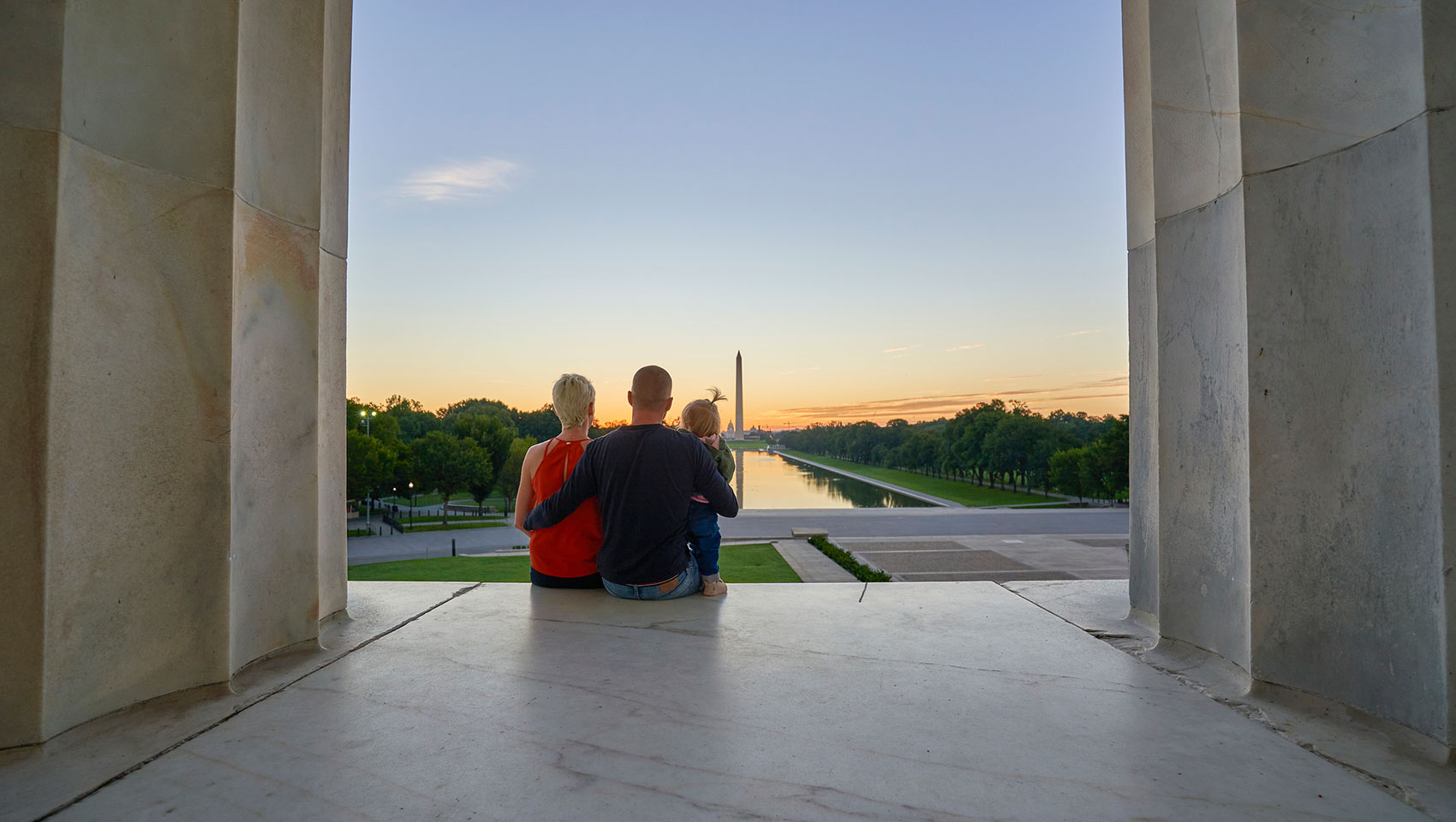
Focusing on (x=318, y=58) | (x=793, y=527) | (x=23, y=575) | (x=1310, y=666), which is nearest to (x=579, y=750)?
(x=23, y=575)

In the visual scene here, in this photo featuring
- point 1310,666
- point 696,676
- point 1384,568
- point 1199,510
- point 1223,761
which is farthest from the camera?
point 1199,510

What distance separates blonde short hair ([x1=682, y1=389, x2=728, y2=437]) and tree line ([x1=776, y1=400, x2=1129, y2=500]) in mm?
64396

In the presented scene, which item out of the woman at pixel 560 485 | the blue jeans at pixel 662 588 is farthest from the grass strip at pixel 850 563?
the woman at pixel 560 485

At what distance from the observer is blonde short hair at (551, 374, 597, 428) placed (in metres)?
5.59

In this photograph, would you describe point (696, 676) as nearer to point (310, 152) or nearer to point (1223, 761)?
point (1223, 761)

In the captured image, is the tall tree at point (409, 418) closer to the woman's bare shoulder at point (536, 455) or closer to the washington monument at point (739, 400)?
the washington monument at point (739, 400)

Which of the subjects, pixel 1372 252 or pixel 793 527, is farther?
pixel 793 527

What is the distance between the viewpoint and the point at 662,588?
5348mm

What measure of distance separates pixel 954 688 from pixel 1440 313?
2.44 meters

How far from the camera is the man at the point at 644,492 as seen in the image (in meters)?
5.04

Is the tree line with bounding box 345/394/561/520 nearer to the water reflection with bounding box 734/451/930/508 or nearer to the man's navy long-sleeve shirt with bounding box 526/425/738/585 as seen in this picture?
the water reflection with bounding box 734/451/930/508

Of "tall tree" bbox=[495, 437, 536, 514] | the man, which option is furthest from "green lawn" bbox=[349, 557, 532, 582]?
"tall tree" bbox=[495, 437, 536, 514]

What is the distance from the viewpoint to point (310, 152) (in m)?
4.50

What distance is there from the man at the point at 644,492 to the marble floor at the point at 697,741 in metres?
0.73
